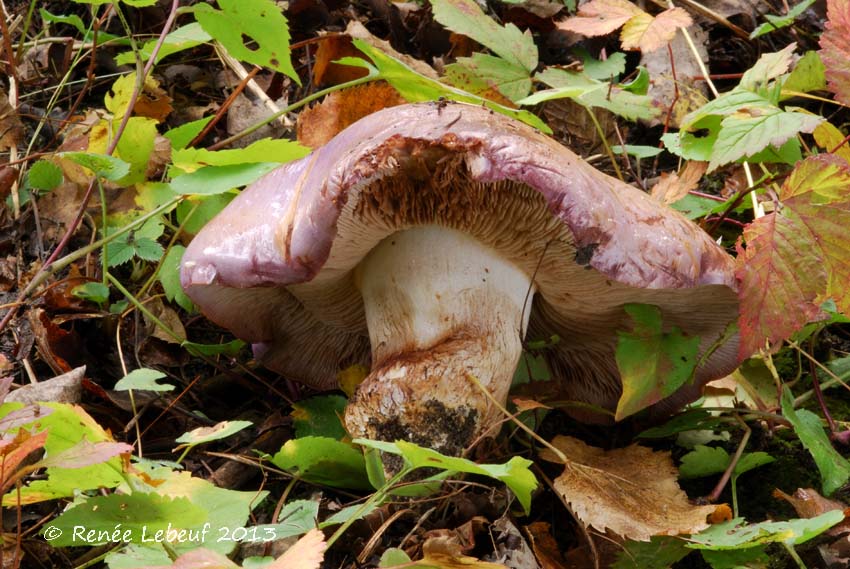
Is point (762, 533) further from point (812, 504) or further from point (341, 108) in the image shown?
point (341, 108)

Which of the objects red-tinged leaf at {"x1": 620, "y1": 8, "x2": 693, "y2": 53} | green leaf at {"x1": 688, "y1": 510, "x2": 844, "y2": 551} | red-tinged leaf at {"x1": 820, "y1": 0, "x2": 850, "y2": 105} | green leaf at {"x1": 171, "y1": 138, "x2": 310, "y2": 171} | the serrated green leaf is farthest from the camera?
red-tinged leaf at {"x1": 620, "y1": 8, "x2": 693, "y2": 53}

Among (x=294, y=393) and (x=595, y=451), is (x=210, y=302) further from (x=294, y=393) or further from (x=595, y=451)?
(x=595, y=451)

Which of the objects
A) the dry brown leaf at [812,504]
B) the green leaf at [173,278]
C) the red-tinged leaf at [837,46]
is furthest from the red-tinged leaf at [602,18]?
the dry brown leaf at [812,504]

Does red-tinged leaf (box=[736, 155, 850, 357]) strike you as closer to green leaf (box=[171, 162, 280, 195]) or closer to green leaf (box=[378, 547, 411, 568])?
green leaf (box=[378, 547, 411, 568])

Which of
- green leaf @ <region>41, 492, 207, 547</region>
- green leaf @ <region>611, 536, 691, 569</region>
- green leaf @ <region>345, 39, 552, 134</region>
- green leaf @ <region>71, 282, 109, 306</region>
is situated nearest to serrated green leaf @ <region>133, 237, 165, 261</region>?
green leaf @ <region>71, 282, 109, 306</region>

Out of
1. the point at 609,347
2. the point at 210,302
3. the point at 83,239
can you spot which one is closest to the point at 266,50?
the point at 210,302

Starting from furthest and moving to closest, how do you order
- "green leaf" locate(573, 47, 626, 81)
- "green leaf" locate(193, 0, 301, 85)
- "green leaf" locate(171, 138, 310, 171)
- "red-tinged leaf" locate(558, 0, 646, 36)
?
"green leaf" locate(573, 47, 626, 81) → "red-tinged leaf" locate(558, 0, 646, 36) → "green leaf" locate(193, 0, 301, 85) → "green leaf" locate(171, 138, 310, 171)
